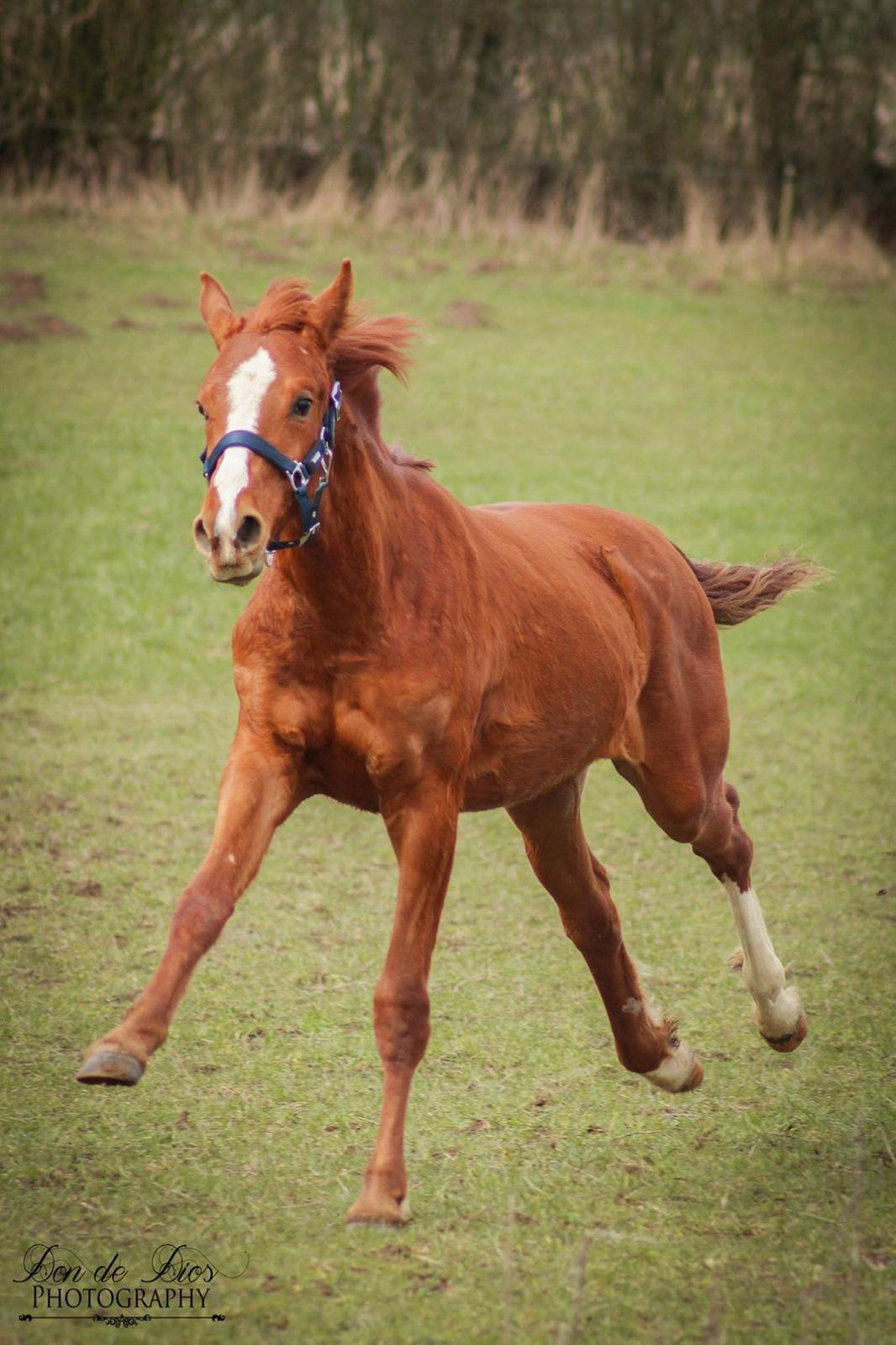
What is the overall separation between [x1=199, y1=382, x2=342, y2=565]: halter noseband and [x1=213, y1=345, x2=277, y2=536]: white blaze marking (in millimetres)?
28

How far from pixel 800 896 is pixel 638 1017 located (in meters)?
2.25

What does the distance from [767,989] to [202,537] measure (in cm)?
253

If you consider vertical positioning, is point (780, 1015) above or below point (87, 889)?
above

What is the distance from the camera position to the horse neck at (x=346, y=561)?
12.3 feet

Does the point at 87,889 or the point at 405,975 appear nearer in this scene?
the point at 405,975

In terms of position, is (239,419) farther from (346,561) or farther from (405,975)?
(405,975)

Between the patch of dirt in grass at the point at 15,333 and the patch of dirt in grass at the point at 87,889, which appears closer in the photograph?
the patch of dirt in grass at the point at 87,889

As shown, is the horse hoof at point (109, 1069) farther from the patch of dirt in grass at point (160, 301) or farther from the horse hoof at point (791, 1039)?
the patch of dirt in grass at point (160, 301)

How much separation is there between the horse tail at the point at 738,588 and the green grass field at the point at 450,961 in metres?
1.34

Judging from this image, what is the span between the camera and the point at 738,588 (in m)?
5.54

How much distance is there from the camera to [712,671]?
5148 millimetres

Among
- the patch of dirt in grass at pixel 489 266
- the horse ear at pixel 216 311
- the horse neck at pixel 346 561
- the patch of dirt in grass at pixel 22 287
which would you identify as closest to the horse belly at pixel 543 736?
the horse neck at pixel 346 561

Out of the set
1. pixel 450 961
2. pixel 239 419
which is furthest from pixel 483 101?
pixel 239 419

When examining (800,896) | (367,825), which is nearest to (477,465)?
(367,825)
